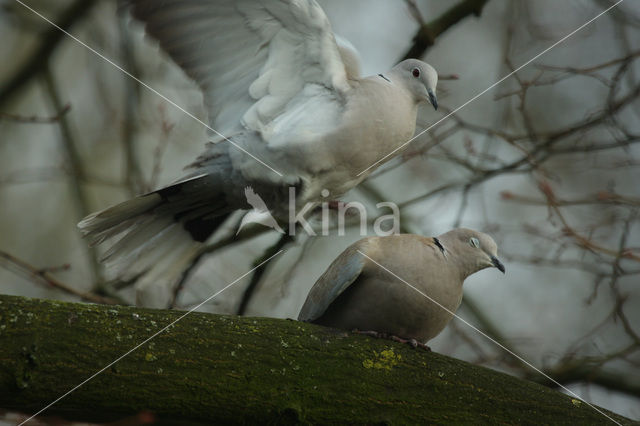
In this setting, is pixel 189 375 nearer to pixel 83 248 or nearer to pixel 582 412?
pixel 582 412

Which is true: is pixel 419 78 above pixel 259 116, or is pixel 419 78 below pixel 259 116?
above

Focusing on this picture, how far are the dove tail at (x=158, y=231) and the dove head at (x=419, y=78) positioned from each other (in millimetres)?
835

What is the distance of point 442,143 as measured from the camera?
3350 mm

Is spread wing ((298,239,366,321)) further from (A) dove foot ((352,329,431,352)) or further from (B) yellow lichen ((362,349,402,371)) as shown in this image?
(B) yellow lichen ((362,349,402,371))

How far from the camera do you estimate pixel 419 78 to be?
2748mm

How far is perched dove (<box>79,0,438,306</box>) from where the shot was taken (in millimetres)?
2512

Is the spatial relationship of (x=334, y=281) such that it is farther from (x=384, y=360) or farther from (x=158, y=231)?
(x=158, y=231)

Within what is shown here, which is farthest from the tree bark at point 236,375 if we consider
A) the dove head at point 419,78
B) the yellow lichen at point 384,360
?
the dove head at point 419,78

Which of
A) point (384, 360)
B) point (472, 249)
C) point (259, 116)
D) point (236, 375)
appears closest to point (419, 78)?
point (259, 116)

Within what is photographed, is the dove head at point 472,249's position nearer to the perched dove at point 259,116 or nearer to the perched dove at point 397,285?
the perched dove at point 397,285

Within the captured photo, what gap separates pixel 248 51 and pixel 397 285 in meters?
1.07

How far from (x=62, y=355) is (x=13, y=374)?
106 millimetres

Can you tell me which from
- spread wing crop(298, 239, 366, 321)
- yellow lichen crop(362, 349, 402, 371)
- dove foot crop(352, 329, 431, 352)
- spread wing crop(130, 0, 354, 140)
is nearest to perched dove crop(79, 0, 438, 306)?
spread wing crop(130, 0, 354, 140)

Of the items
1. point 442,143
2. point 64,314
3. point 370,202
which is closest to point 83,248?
point 370,202
